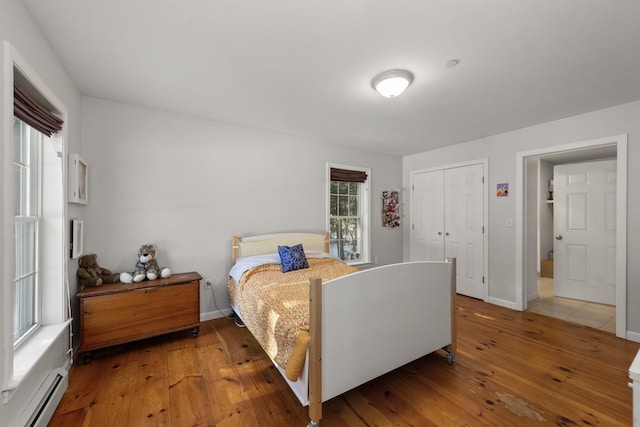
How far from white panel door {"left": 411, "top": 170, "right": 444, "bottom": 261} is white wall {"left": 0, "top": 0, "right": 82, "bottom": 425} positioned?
14.6 feet

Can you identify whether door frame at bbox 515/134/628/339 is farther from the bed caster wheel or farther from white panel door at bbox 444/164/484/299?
the bed caster wheel

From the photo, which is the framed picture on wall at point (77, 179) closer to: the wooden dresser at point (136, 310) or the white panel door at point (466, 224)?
the wooden dresser at point (136, 310)

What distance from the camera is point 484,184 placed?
3.73m

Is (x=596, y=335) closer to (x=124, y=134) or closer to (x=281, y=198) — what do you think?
(x=281, y=198)

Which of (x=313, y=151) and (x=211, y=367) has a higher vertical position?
(x=313, y=151)

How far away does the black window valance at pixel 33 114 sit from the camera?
139 centimetres

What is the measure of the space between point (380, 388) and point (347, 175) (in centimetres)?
294

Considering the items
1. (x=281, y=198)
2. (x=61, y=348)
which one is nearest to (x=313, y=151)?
(x=281, y=198)

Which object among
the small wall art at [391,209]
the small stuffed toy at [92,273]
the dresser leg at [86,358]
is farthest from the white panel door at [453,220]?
the dresser leg at [86,358]

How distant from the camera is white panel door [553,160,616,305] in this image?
354 cm

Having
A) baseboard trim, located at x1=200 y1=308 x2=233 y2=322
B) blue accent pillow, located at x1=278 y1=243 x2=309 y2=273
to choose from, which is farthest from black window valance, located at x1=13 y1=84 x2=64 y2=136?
baseboard trim, located at x1=200 y1=308 x2=233 y2=322

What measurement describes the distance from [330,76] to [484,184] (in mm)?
2797

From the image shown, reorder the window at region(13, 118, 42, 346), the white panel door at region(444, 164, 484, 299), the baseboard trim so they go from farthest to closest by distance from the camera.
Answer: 1. the white panel door at region(444, 164, 484, 299)
2. the baseboard trim
3. the window at region(13, 118, 42, 346)

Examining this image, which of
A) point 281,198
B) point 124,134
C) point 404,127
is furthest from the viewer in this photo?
point 281,198
